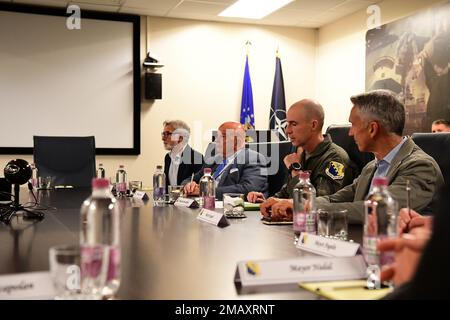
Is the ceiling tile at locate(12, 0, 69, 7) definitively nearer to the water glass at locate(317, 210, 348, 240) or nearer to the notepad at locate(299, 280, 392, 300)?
the water glass at locate(317, 210, 348, 240)

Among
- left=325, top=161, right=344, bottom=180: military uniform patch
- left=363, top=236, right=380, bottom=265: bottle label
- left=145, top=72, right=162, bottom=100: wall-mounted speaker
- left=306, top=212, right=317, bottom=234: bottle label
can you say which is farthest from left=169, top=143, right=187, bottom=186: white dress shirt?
left=363, top=236, right=380, bottom=265: bottle label

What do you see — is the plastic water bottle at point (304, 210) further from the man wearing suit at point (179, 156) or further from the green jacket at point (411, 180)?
the man wearing suit at point (179, 156)

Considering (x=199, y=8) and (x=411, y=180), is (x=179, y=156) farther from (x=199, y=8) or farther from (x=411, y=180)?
(x=411, y=180)

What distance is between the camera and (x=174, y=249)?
5.18ft

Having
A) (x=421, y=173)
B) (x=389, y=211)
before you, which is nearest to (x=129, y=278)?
(x=389, y=211)

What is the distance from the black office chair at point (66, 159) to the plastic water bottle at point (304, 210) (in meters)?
3.25

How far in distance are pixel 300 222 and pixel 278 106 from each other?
5.36 meters

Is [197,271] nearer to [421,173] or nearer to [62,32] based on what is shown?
[421,173]

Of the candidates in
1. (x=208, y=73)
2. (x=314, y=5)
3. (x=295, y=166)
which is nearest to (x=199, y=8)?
(x=208, y=73)

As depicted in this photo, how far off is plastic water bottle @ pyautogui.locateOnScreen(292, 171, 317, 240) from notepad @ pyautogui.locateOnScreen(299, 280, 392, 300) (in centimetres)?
59

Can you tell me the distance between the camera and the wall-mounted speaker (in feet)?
21.1

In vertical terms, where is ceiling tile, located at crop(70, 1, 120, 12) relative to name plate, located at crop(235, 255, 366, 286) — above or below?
above

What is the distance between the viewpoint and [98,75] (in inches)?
252
